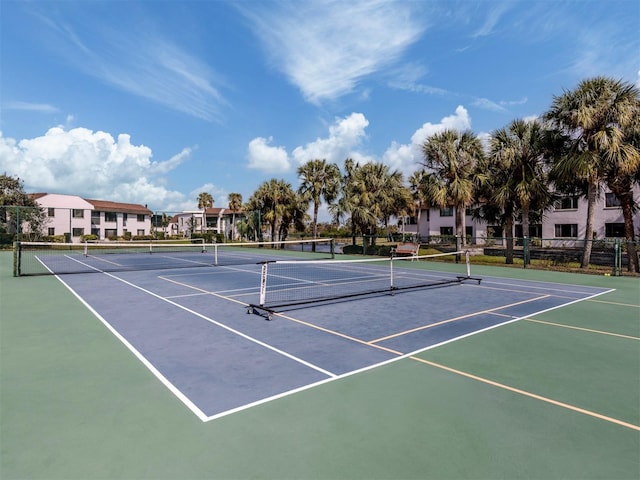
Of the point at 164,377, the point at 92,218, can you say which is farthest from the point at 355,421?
the point at 92,218

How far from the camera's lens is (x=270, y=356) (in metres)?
6.09

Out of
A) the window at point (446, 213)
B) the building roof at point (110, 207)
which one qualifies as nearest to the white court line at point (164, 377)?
the window at point (446, 213)

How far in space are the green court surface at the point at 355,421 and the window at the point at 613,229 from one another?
32249 mm

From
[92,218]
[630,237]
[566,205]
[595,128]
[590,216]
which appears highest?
[595,128]

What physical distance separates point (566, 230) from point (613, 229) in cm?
376

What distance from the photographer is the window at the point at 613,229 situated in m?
31.4

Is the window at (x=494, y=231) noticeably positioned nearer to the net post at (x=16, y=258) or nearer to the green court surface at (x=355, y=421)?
the green court surface at (x=355, y=421)

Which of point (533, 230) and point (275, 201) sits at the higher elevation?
point (275, 201)

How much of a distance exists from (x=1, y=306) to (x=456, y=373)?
11526 mm

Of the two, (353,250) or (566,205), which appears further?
(566,205)

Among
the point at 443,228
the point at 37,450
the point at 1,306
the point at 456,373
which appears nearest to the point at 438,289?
the point at 456,373

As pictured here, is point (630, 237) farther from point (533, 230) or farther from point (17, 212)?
point (17, 212)

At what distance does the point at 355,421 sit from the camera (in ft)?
13.2

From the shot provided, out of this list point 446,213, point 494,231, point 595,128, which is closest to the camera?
A: point 595,128
